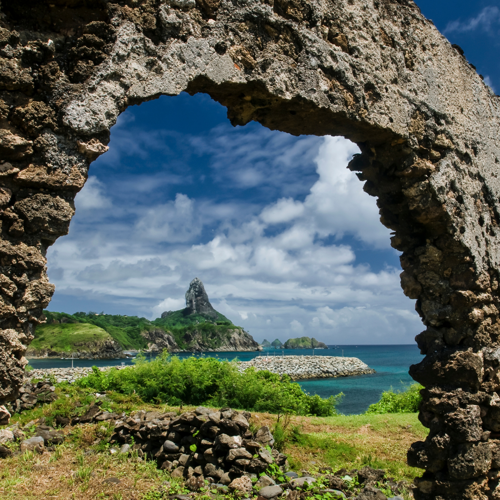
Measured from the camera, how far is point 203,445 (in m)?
4.74

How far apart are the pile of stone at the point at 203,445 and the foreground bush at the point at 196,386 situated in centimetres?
356

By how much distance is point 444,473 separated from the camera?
134 inches

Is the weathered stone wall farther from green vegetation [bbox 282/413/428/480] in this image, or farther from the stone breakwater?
the stone breakwater

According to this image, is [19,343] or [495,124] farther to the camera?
[495,124]

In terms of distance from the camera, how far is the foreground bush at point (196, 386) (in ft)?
30.0

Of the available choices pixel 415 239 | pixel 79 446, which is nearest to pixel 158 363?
pixel 79 446

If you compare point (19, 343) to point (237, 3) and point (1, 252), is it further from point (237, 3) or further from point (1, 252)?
point (237, 3)

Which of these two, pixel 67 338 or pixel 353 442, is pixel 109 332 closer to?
pixel 67 338

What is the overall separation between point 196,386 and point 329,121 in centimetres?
769

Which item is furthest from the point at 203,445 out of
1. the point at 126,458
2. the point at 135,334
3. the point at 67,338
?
the point at 135,334

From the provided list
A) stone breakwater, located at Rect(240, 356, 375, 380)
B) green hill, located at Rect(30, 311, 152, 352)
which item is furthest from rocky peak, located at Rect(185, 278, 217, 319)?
stone breakwater, located at Rect(240, 356, 375, 380)

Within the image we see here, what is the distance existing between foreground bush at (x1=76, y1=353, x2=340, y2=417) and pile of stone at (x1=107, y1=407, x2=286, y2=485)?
3557 mm

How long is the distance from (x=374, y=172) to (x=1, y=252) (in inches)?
135

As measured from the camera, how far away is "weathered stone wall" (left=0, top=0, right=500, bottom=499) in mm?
2225
